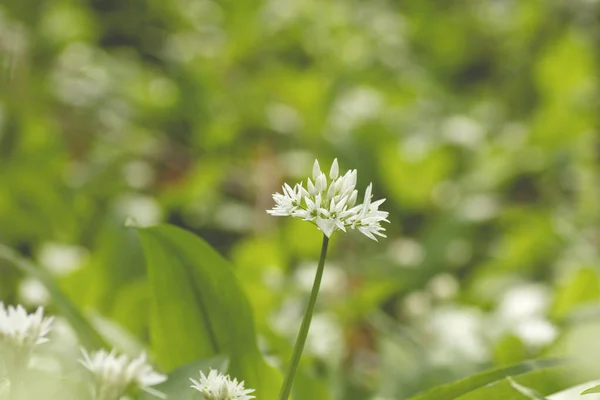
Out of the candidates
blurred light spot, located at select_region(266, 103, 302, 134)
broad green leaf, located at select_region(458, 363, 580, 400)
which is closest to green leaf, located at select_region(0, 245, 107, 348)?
broad green leaf, located at select_region(458, 363, 580, 400)

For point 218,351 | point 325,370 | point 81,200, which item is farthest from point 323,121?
point 218,351

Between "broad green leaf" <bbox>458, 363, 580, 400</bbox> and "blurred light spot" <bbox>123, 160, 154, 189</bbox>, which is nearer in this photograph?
"broad green leaf" <bbox>458, 363, 580, 400</bbox>

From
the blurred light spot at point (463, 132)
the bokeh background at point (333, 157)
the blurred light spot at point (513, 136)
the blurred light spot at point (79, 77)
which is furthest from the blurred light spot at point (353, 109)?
the blurred light spot at point (79, 77)

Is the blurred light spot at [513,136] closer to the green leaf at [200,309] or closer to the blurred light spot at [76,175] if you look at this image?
the blurred light spot at [76,175]

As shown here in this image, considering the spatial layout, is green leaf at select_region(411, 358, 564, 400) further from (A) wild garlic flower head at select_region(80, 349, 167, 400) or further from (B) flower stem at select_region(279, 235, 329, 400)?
(A) wild garlic flower head at select_region(80, 349, 167, 400)

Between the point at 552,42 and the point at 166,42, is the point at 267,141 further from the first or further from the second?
the point at 552,42

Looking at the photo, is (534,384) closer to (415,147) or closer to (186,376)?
(186,376)
